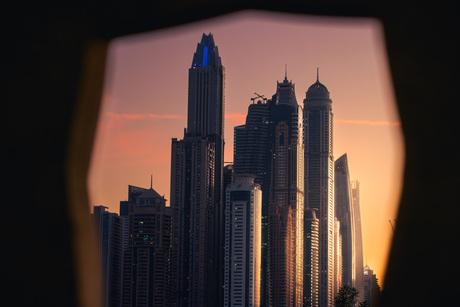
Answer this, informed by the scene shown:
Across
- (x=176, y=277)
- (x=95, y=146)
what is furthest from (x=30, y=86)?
(x=176, y=277)

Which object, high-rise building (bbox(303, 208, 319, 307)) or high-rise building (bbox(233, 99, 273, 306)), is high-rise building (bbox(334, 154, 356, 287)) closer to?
high-rise building (bbox(303, 208, 319, 307))

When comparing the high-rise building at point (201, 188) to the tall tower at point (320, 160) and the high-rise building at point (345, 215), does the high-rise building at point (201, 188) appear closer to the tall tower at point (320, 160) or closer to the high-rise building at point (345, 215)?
the tall tower at point (320, 160)

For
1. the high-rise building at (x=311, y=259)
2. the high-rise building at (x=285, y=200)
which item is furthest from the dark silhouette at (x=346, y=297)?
the high-rise building at (x=311, y=259)

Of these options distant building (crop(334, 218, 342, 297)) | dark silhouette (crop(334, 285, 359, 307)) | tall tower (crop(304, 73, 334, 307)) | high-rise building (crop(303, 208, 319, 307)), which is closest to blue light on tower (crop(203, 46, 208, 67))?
tall tower (crop(304, 73, 334, 307))

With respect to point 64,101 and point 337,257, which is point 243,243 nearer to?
point 337,257

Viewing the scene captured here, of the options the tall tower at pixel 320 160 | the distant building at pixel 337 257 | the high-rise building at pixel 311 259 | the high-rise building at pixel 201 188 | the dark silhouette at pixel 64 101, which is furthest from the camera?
Result: the tall tower at pixel 320 160

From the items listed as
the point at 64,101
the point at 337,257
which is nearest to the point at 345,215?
the point at 337,257
